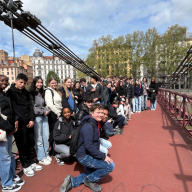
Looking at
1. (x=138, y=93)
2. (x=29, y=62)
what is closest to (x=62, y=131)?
(x=138, y=93)

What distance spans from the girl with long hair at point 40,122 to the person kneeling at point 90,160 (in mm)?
1052

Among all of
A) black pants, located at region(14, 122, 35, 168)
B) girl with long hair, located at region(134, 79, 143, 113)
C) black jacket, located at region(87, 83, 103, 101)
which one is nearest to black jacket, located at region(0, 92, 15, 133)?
black pants, located at region(14, 122, 35, 168)

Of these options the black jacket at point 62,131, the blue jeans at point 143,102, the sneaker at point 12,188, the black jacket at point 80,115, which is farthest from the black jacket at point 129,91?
the sneaker at point 12,188

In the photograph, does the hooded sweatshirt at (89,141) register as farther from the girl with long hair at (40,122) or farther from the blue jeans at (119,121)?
the blue jeans at (119,121)

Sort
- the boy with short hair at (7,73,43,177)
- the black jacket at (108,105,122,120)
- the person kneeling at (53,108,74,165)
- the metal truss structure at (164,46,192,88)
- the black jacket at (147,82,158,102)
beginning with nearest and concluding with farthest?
the boy with short hair at (7,73,43,177) → the person kneeling at (53,108,74,165) → the black jacket at (108,105,122,120) → the metal truss structure at (164,46,192,88) → the black jacket at (147,82,158,102)

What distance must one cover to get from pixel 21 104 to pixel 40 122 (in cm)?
64

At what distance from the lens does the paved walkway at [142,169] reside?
252 centimetres

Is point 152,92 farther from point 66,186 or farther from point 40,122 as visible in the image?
point 66,186

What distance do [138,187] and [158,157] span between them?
3.81 ft

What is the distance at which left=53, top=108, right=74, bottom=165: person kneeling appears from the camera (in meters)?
3.18

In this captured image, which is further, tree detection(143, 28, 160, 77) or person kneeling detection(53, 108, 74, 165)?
tree detection(143, 28, 160, 77)

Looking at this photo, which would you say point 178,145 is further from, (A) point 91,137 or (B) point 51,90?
(B) point 51,90

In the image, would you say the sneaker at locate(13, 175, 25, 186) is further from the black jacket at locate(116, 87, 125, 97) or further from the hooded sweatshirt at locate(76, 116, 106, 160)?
the black jacket at locate(116, 87, 125, 97)

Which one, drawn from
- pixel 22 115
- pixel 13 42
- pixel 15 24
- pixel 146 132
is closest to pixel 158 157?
pixel 146 132
